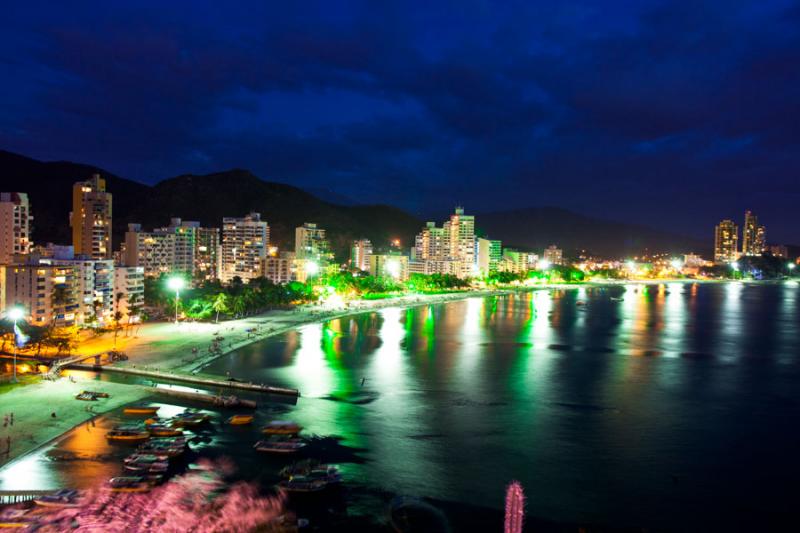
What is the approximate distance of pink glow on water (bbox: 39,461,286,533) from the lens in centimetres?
1012

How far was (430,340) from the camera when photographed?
31.8 meters

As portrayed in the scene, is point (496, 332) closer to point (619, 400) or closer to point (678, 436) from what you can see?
→ point (619, 400)

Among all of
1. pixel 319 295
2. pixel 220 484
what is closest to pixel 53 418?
pixel 220 484

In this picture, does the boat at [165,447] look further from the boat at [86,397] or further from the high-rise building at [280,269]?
the high-rise building at [280,269]

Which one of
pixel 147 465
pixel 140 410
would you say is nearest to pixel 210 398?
pixel 140 410

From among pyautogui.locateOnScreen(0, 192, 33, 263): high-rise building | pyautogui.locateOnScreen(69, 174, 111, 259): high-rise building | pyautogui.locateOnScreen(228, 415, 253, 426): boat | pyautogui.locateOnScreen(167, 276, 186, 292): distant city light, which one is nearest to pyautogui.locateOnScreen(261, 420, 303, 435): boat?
pyautogui.locateOnScreen(228, 415, 253, 426): boat

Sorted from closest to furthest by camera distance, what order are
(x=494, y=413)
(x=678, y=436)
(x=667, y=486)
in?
(x=667, y=486), (x=678, y=436), (x=494, y=413)

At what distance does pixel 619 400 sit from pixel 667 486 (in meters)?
6.87

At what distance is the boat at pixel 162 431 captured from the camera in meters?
14.2

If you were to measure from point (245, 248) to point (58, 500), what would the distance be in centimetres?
5339

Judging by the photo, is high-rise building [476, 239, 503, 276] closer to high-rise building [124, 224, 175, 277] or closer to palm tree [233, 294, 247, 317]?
high-rise building [124, 224, 175, 277]

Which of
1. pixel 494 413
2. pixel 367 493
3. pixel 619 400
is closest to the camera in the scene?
pixel 367 493

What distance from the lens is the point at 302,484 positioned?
11680 mm

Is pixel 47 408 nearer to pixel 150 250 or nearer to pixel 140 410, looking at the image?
pixel 140 410
